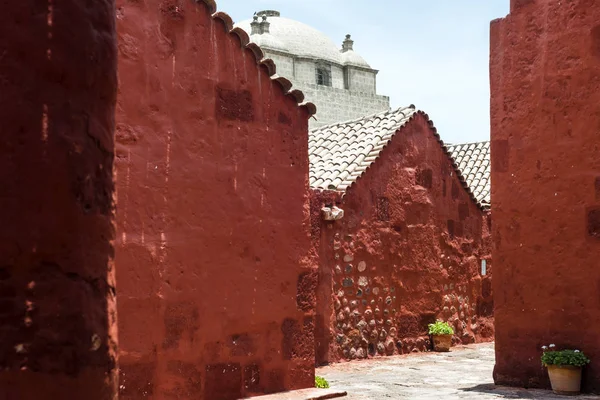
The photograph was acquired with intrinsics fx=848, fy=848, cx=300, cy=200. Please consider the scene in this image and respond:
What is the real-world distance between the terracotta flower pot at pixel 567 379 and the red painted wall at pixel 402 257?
3.85 m

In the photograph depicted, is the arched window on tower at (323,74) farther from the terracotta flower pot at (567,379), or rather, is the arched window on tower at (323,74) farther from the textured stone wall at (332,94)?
the terracotta flower pot at (567,379)

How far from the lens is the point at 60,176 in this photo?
7.20 feet

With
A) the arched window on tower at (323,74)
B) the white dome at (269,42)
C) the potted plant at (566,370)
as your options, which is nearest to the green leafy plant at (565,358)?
the potted plant at (566,370)

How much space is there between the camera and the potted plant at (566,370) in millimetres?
8742

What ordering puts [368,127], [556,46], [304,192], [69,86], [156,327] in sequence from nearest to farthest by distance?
[69,86] → [156,327] → [304,192] → [556,46] → [368,127]

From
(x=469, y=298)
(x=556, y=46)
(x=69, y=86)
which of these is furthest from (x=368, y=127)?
(x=69, y=86)

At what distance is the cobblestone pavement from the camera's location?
8984 millimetres

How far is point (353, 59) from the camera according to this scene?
34875mm

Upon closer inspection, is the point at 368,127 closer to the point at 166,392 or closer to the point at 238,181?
the point at 238,181

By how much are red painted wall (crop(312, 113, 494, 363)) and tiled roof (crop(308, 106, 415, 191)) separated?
6.5 inches

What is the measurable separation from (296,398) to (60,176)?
227 inches

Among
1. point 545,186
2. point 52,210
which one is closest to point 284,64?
point 545,186

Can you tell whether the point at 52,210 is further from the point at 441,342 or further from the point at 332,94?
the point at 332,94

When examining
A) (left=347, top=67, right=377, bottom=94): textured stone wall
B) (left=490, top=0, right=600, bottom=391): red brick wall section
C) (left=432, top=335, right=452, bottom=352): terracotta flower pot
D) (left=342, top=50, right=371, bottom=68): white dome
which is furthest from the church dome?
(left=490, top=0, right=600, bottom=391): red brick wall section
